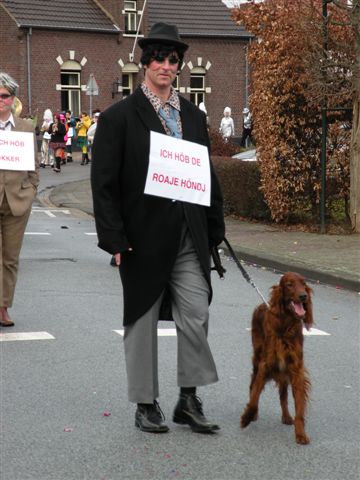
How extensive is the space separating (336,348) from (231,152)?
23.7 metres

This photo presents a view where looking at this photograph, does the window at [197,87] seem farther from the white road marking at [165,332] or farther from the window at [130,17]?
the white road marking at [165,332]

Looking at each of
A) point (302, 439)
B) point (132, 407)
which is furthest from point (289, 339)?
point (132, 407)

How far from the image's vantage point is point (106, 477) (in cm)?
522

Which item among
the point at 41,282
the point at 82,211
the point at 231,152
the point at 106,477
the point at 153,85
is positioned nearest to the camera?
the point at 106,477

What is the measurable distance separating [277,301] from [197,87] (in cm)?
4942

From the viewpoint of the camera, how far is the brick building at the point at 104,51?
4828 cm

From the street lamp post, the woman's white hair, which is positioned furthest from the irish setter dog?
the street lamp post

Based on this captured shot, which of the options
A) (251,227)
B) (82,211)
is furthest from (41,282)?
(82,211)

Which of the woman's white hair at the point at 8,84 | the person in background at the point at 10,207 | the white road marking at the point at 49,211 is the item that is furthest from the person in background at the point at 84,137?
the woman's white hair at the point at 8,84

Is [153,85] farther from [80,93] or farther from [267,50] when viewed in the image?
[80,93]

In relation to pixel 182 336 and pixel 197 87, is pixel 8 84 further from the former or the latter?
pixel 197 87

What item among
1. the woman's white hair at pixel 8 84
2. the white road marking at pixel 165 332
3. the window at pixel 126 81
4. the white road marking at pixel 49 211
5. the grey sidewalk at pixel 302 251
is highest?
the window at pixel 126 81

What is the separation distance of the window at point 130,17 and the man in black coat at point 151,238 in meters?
46.5

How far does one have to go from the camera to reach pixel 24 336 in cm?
891
